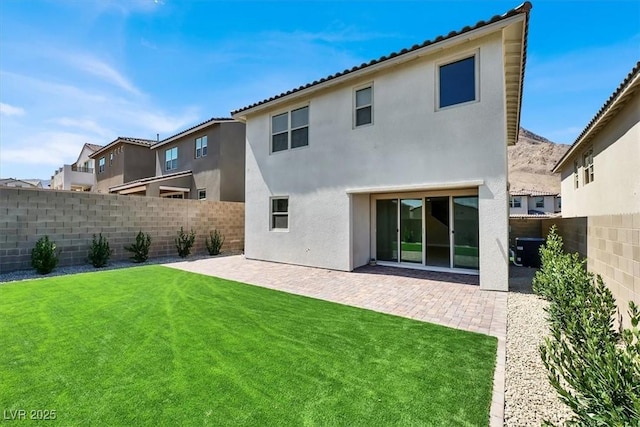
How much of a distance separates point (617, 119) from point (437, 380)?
13.8 meters

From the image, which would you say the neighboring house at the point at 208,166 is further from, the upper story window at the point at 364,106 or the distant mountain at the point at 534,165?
the distant mountain at the point at 534,165

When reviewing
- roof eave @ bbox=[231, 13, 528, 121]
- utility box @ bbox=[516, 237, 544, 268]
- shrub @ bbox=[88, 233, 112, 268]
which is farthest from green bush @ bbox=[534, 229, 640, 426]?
shrub @ bbox=[88, 233, 112, 268]

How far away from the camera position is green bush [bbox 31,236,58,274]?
10086 millimetres

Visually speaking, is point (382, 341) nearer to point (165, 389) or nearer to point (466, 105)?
point (165, 389)

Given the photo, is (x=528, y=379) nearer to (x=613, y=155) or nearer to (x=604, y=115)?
(x=604, y=115)

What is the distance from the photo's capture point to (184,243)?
15.0m

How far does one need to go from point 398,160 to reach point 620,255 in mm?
6085

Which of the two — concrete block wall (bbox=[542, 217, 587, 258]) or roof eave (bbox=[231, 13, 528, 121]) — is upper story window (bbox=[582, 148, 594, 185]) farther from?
roof eave (bbox=[231, 13, 528, 121])

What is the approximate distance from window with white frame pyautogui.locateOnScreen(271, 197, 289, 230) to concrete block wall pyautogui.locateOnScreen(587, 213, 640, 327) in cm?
1012

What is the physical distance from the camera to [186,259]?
46.1ft

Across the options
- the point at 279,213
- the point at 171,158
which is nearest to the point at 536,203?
the point at 279,213

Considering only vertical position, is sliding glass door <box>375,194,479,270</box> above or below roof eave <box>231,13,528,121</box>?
below

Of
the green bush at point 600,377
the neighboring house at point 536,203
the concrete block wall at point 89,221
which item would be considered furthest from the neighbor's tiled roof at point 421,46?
the neighboring house at point 536,203

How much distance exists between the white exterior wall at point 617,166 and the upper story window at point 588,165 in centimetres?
32
